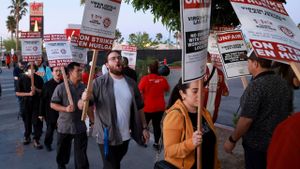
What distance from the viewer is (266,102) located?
3.61 metres

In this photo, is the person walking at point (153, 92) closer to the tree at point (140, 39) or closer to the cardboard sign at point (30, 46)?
the cardboard sign at point (30, 46)

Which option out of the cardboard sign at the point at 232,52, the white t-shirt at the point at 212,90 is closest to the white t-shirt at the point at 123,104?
the cardboard sign at the point at 232,52

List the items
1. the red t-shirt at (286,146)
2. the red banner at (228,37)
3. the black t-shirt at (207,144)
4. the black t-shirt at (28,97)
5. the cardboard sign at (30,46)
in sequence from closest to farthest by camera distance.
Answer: the red t-shirt at (286,146)
the black t-shirt at (207,144)
the red banner at (228,37)
the cardboard sign at (30,46)
the black t-shirt at (28,97)

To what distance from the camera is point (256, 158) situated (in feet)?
12.3

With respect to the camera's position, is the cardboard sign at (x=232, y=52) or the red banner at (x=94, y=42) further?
the cardboard sign at (x=232, y=52)

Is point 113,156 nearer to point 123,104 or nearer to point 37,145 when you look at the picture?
point 123,104

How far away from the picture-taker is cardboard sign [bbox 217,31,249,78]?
16.9 ft

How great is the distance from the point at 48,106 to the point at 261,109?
474cm

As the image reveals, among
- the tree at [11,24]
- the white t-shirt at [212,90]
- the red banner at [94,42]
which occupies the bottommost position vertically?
the white t-shirt at [212,90]

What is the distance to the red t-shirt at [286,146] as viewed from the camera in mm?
1479

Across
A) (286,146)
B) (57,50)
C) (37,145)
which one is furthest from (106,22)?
(37,145)

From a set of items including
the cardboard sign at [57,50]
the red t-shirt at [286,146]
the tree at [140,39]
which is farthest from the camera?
the tree at [140,39]

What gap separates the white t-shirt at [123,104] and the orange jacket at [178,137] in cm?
144

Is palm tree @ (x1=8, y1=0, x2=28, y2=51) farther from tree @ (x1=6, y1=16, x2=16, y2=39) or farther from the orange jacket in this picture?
the orange jacket
